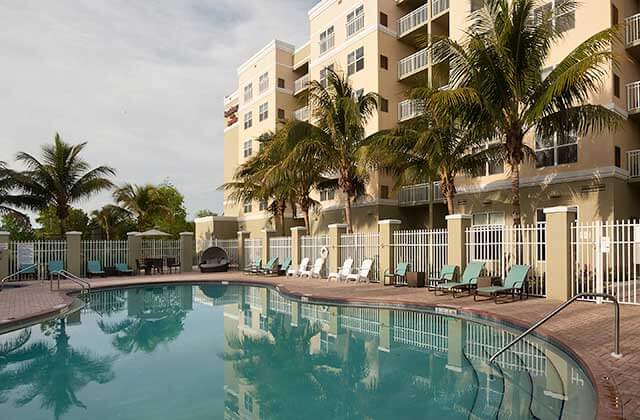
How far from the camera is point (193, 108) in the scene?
25.7 m

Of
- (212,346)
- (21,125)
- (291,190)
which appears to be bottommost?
(212,346)

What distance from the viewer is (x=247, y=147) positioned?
35219 mm

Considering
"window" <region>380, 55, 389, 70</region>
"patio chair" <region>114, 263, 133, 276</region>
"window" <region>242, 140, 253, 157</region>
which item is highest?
"window" <region>380, 55, 389, 70</region>

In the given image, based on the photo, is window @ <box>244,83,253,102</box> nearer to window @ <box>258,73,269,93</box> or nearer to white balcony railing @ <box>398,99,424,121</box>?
window @ <box>258,73,269,93</box>

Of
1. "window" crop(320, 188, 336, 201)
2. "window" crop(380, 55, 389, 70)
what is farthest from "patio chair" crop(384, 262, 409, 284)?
"window" crop(380, 55, 389, 70)

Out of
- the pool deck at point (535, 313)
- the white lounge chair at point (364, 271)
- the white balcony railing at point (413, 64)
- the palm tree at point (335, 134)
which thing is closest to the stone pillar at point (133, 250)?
the pool deck at point (535, 313)

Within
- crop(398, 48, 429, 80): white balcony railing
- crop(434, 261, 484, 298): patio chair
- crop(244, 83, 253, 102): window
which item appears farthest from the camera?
crop(244, 83, 253, 102): window

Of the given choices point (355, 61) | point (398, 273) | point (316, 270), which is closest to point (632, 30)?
point (398, 273)

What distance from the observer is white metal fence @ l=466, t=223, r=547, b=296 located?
12.6 meters

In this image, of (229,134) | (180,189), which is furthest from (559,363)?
(180,189)

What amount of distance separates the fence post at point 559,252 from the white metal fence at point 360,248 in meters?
7.00

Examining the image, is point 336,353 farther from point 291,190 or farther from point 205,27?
point 291,190

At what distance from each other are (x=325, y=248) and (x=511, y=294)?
358 inches

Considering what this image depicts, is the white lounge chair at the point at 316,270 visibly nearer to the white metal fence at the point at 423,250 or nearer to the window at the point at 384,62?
the white metal fence at the point at 423,250
